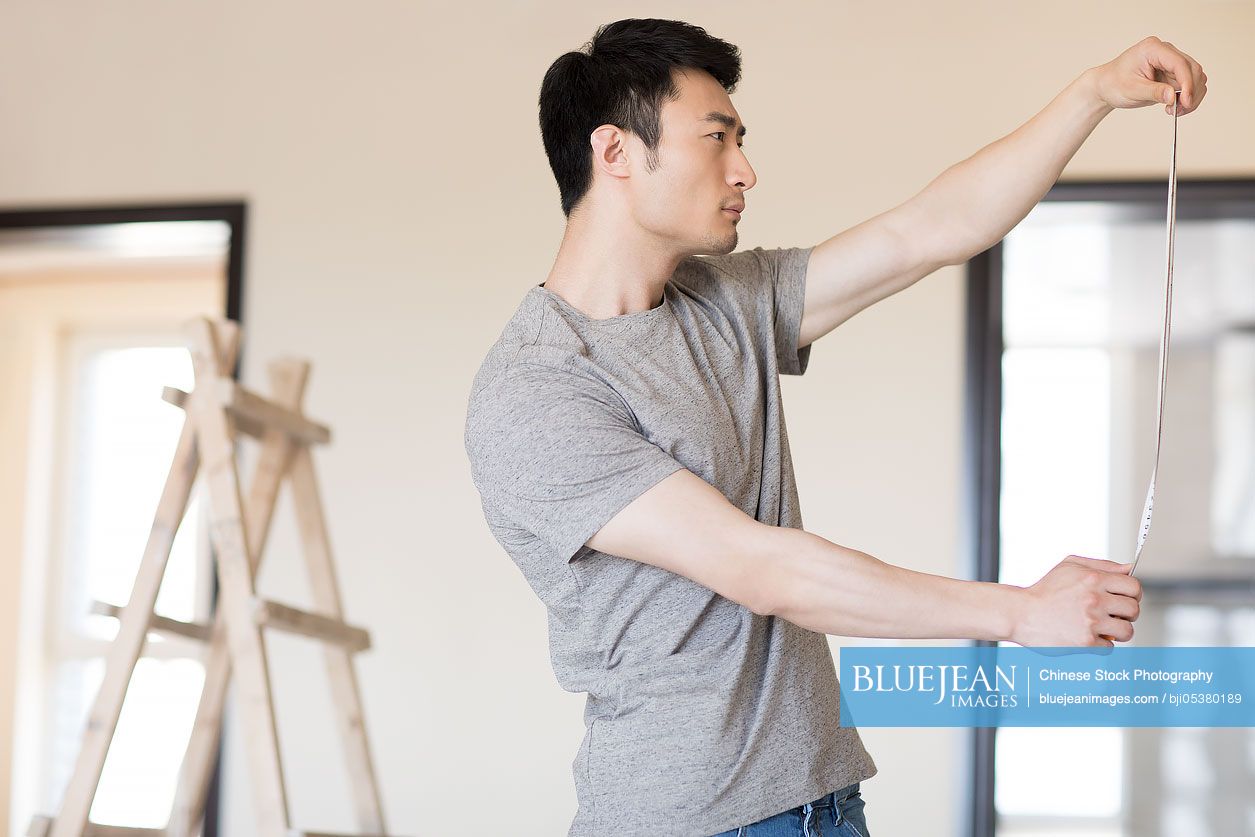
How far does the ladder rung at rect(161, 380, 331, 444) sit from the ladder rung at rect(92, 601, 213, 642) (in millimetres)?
395

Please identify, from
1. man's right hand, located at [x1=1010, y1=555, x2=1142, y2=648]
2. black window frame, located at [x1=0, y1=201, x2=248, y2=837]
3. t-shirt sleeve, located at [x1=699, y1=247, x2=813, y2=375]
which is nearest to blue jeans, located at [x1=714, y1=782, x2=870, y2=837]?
A: man's right hand, located at [x1=1010, y1=555, x2=1142, y2=648]

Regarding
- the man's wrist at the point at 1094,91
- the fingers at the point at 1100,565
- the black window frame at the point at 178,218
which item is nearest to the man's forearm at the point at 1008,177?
the man's wrist at the point at 1094,91

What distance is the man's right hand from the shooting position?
3.97 ft

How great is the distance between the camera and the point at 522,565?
153 cm

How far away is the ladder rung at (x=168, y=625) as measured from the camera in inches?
96.1

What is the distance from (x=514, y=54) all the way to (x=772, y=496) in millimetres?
2258

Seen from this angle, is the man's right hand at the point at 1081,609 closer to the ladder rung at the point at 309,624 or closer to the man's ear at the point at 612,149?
the man's ear at the point at 612,149

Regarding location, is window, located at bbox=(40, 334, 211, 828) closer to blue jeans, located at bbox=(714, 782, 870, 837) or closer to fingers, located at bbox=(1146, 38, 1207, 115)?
blue jeans, located at bbox=(714, 782, 870, 837)

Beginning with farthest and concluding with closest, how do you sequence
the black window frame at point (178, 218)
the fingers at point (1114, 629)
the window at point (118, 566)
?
the window at point (118, 566) → the black window frame at point (178, 218) → the fingers at point (1114, 629)

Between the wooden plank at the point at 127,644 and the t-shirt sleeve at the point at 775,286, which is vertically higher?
the t-shirt sleeve at the point at 775,286

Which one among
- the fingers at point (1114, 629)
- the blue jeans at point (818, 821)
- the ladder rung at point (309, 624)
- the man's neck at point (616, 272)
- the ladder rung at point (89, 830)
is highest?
the man's neck at point (616, 272)

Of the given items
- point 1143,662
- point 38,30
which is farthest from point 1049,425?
point 38,30

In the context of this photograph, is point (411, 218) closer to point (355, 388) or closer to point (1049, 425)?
point (355, 388)

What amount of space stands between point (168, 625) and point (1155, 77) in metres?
1.98
